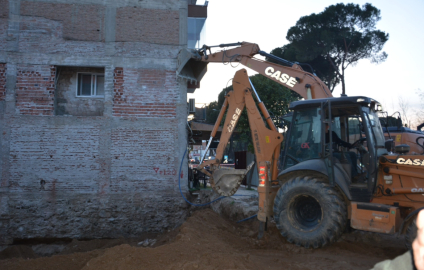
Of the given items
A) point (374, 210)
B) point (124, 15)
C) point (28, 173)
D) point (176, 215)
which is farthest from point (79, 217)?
point (374, 210)

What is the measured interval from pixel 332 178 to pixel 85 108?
26.8 ft

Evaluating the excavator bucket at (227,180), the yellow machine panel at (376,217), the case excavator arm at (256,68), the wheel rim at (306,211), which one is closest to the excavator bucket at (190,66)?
the case excavator arm at (256,68)

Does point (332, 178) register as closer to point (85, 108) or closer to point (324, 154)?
point (324, 154)

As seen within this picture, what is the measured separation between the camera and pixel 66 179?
1040 cm

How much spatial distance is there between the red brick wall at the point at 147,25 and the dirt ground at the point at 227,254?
Result: 20.0 ft

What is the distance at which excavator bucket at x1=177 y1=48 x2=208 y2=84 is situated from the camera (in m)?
10.5

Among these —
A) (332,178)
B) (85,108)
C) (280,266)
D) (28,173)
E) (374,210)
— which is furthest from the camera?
(85,108)

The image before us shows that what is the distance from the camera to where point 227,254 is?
529 centimetres

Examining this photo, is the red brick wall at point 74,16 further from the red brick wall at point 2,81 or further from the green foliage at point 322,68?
the green foliage at point 322,68

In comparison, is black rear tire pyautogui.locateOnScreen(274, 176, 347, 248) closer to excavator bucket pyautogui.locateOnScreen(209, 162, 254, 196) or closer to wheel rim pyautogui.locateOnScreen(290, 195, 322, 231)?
wheel rim pyautogui.locateOnScreen(290, 195, 322, 231)

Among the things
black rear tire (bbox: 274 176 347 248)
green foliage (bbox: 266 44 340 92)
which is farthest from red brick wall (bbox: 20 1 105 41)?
green foliage (bbox: 266 44 340 92)

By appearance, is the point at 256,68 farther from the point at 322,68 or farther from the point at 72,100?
the point at 322,68

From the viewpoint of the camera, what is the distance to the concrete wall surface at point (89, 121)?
10.3m

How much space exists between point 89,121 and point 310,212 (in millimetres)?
7344
